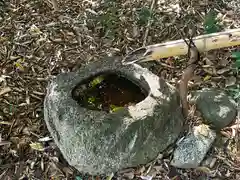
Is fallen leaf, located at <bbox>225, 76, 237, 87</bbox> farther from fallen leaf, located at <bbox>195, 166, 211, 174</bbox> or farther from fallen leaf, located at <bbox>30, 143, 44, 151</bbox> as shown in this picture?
fallen leaf, located at <bbox>30, 143, 44, 151</bbox>

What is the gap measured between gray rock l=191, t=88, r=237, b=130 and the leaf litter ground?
52mm

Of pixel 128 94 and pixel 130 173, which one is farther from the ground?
pixel 128 94

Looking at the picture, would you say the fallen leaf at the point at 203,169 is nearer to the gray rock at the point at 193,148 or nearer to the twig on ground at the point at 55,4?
the gray rock at the point at 193,148

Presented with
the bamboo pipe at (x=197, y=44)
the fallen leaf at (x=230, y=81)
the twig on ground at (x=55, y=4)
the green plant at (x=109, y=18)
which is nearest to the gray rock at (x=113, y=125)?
the bamboo pipe at (x=197, y=44)

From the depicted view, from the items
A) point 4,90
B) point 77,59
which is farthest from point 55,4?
point 4,90

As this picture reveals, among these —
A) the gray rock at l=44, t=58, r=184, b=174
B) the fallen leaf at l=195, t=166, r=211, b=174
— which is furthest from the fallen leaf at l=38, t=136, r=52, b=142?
the fallen leaf at l=195, t=166, r=211, b=174

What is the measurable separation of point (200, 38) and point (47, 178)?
3.96 feet

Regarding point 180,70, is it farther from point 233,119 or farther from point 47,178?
point 47,178

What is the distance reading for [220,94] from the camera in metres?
2.70

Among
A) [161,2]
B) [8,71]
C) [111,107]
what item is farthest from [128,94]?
[161,2]

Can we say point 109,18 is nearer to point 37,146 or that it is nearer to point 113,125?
point 37,146

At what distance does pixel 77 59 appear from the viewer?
3.15m

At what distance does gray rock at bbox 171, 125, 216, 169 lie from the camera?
2.45m

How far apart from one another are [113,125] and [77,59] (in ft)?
3.36
